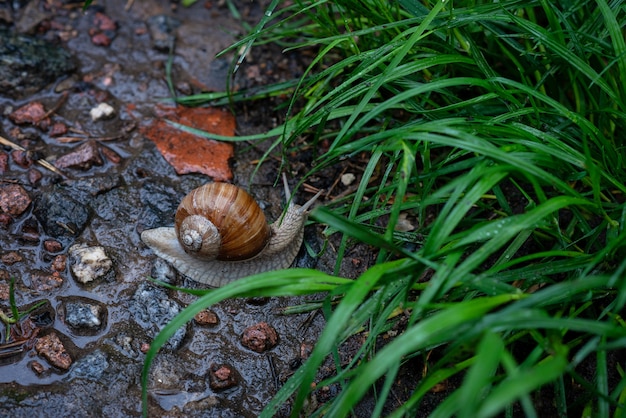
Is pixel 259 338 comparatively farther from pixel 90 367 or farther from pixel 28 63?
pixel 28 63

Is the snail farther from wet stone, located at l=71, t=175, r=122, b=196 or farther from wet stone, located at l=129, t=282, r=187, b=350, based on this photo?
wet stone, located at l=71, t=175, r=122, b=196

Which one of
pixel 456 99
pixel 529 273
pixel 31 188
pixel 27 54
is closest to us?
pixel 529 273

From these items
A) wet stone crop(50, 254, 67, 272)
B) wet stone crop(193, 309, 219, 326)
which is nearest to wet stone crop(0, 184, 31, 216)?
wet stone crop(50, 254, 67, 272)

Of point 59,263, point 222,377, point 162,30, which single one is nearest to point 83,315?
point 59,263

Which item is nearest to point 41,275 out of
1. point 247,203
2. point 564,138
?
point 247,203

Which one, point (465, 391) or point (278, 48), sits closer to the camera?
point (465, 391)

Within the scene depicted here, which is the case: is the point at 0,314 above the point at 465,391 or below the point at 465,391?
below

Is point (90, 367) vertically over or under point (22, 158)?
under

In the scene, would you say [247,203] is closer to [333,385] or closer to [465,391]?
[333,385]
